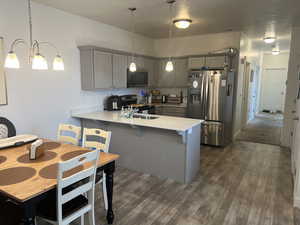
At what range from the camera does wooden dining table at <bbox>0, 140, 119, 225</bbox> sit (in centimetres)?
147

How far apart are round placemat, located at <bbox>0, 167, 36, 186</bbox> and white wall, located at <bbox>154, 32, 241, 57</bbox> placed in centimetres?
482

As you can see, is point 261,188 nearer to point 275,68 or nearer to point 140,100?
point 140,100

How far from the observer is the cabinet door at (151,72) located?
5426 mm

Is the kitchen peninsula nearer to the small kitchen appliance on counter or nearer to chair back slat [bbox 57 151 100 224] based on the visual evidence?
the small kitchen appliance on counter

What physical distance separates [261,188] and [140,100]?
363cm

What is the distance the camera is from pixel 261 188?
3086mm

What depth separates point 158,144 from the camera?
3.33m

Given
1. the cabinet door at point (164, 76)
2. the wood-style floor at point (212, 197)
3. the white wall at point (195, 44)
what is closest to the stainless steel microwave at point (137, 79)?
the cabinet door at point (164, 76)

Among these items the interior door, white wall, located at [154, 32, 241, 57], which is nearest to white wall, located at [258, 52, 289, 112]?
the interior door

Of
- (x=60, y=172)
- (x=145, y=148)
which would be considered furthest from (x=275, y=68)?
(x=60, y=172)

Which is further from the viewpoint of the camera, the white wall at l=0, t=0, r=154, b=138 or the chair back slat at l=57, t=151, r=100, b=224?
the white wall at l=0, t=0, r=154, b=138

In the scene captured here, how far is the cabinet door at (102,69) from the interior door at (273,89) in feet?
27.3

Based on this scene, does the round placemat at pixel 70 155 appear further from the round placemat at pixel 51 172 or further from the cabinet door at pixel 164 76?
the cabinet door at pixel 164 76

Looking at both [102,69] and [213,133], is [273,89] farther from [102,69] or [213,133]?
[102,69]
